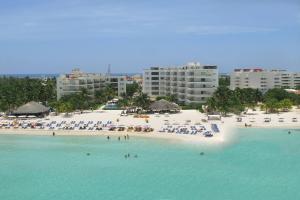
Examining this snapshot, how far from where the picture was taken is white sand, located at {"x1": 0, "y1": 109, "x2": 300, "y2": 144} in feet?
179

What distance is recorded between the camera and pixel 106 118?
7006cm

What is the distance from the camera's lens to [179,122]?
6456cm

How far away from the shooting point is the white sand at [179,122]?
54.7m

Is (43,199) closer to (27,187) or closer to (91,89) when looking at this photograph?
(27,187)

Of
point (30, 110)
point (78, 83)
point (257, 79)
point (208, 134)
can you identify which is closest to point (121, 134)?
point (208, 134)

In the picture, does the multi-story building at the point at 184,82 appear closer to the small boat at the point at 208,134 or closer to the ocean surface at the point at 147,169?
the ocean surface at the point at 147,169

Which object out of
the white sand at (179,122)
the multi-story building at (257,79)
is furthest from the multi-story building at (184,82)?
the multi-story building at (257,79)

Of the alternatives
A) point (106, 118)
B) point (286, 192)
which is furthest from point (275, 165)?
point (106, 118)

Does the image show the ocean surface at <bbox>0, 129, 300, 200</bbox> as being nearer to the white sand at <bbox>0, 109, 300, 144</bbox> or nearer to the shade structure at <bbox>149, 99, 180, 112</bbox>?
the white sand at <bbox>0, 109, 300, 144</bbox>

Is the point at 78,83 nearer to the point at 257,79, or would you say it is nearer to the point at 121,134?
the point at 121,134

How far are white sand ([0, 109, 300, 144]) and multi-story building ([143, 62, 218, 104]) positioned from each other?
7.07m

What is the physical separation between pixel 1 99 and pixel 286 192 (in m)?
55.9

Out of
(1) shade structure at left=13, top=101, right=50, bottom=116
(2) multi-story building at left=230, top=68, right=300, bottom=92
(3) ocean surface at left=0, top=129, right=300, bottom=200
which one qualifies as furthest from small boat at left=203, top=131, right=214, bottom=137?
(2) multi-story building at left=230, top=68, right=300, bottom=92

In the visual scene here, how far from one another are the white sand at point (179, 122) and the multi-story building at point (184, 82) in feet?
23.2
